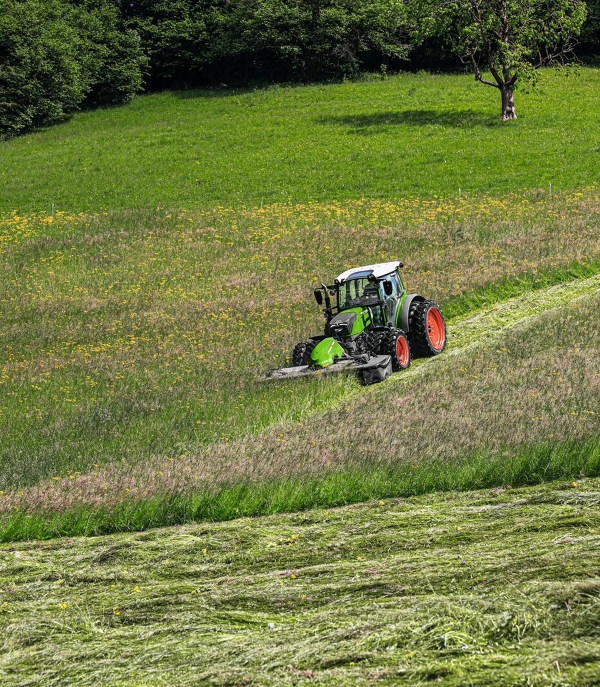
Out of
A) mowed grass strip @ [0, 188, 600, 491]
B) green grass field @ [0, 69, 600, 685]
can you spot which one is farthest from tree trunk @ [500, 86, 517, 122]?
mowed grass strip @ [0, 188, 600, 491]

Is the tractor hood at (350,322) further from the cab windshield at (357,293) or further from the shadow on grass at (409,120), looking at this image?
the shadow on grass at (409,120)

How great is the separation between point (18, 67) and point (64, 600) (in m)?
60.8

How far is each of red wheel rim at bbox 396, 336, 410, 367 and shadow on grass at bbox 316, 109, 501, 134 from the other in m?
33.0

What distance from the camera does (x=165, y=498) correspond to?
1098 centimetres

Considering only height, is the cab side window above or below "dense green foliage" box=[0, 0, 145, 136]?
below

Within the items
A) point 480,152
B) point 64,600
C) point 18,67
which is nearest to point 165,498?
point 64,600

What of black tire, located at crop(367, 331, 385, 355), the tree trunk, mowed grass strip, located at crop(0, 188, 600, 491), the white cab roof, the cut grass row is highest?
the tree trunk

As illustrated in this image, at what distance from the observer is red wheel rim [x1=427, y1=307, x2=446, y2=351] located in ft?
66.3

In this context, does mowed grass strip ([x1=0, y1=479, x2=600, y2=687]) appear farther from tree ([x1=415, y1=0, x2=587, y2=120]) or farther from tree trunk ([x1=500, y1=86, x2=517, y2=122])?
tree trunk ([x1=500, y1=86, x2=517, y2=122])

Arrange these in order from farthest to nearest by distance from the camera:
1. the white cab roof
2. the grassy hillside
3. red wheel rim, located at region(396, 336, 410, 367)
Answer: the grassy hillside
the white cab roof
red wheel rim, located at region(396, 336, 410, 367)

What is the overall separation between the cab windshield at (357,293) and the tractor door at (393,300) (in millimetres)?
296

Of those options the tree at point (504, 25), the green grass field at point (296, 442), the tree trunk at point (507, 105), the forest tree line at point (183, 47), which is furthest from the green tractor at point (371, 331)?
the forest tree line at point (183, 47)

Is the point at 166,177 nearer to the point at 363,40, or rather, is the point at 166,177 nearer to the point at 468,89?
the point at 468,89

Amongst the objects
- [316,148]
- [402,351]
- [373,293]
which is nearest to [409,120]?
[316,148]
